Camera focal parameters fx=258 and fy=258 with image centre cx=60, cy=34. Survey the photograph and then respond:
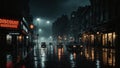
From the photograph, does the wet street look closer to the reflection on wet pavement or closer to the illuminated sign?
the reflection on wet pavement

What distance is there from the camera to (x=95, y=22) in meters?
86.7

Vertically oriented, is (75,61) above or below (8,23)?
below

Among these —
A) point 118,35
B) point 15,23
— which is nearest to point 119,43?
point 118,35

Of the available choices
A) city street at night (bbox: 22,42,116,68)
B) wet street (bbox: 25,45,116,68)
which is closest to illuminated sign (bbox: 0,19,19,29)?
wet street (bbox: 25,45,116,68)

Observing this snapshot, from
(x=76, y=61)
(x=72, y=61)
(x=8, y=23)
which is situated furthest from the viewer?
(x=8, y=23)

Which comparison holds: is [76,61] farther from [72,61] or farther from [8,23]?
[8,23]

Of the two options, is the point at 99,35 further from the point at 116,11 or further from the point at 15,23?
the point at 15,23

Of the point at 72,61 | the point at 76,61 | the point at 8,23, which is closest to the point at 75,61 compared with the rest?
the point at 76,61

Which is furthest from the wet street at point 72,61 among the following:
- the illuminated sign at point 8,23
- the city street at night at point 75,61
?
the illuminated sign at point 8,23

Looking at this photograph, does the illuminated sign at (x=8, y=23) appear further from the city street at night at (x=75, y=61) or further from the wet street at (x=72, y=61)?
the city street at night at (x=75, y=61)

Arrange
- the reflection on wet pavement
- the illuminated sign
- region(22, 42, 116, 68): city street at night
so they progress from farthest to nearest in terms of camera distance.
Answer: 1. the illuminated sign
2. region(22, 42, 116, 68): city street at night
3. the reflection on wet pavement

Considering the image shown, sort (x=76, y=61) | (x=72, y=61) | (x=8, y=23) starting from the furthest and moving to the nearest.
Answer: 1. (x=8, y=23)
2. (x=72, y=61)
3. (x=76, y=61)

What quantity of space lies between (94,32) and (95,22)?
4620mm

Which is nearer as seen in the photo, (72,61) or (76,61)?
(76,61)
